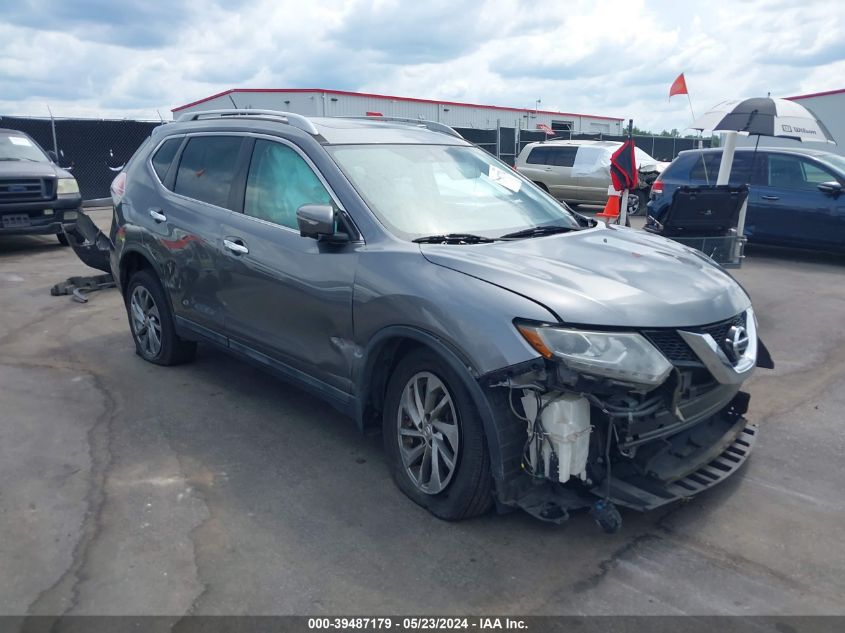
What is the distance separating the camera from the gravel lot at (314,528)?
301 cm

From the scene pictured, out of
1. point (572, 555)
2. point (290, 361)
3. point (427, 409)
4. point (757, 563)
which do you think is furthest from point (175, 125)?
point (757, 563)

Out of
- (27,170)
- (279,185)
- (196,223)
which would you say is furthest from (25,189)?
(279,185)

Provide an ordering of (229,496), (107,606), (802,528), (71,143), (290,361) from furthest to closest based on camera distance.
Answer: (71,143)
(290,361)
(229,496)
(802,528)
(107,606)

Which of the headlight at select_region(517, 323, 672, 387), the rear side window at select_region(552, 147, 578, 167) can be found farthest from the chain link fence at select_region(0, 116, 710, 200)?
the headlight at select_region(517, 323, 672, 387)

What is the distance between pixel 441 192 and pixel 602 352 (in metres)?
1.67

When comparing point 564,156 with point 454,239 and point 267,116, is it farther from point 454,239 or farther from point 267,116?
point 454,239

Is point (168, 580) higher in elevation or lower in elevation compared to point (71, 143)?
lower

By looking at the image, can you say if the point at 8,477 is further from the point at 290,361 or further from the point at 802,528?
the point at 802,528

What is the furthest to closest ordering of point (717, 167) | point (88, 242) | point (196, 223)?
1. point (717, 167)
2. point (88, 242)
3. point (196, 223)

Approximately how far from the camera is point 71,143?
19.7 meters

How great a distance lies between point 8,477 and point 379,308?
232 centimetres

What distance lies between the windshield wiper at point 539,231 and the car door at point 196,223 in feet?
6.26

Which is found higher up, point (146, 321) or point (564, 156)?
point (564, 156)

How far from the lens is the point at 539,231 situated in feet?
14.0
